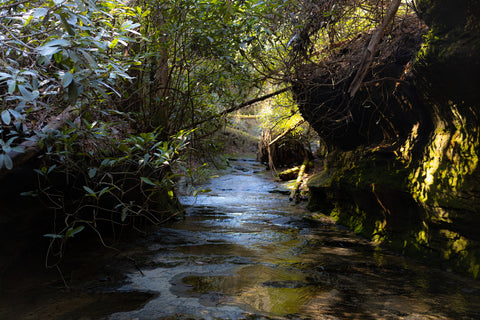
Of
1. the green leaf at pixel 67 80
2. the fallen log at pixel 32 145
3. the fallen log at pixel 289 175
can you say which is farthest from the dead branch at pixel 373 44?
the fallen log at pixel 289 175

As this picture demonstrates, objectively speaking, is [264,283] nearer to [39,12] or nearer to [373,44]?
[373,44]

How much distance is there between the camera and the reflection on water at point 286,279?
2715 millimetres

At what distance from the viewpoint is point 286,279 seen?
3.48 metres

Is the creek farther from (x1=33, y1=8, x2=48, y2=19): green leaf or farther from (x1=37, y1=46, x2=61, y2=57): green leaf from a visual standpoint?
(x1=33, y1=8, x2=48, y2=19): green leaf

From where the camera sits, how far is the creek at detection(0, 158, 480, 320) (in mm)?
2680

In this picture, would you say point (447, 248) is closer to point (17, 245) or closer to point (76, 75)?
point (76, 75)

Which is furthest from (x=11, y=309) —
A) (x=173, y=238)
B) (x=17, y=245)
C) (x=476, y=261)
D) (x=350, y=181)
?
(x=350, y=181)

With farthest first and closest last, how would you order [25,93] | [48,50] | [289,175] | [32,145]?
[289,175], [32,145], [25,93], [48,50]

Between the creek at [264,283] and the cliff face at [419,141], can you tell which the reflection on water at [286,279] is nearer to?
the creek at [264,283]

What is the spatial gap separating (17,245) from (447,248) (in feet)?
14.7

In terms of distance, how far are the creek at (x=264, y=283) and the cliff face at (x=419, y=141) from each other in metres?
0.41

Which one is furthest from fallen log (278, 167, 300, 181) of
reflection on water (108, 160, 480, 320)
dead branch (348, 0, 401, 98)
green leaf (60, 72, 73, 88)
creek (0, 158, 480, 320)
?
green leaf (60, 72, 73, 88)

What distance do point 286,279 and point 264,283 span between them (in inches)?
10.7

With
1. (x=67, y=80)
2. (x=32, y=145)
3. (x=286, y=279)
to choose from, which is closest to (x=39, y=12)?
(x=67, y=80)
